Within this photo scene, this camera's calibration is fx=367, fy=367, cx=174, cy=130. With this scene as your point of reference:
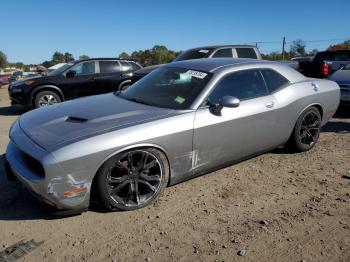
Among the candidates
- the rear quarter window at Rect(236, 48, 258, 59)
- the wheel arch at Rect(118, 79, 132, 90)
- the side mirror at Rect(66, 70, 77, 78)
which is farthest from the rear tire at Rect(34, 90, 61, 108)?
the rear quarter window at Rect(236, 48, 258, 59)

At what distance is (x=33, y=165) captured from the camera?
348 centimetres

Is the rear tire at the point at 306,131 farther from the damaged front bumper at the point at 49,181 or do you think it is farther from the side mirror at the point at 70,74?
the side mirror at the point at 70,74

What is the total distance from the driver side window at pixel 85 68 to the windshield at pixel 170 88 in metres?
5.94

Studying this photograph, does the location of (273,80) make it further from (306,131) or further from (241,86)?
(306,131)

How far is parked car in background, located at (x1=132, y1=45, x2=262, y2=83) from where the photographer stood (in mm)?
9892

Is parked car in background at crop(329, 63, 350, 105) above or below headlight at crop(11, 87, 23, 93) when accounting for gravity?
above

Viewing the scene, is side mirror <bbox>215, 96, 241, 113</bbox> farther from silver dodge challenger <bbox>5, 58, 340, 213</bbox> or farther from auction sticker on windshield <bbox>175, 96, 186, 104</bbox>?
auction sticker on windshield <bbox>175, 96, 186, 104</bbox>

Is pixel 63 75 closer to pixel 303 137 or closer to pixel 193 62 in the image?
pixel 193 62

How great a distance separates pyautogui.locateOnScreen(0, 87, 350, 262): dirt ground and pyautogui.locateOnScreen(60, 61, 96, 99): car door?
5.80 meters

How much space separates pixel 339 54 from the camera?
13.3 meters

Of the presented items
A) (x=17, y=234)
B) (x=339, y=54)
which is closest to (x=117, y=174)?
(x=17, y=234)

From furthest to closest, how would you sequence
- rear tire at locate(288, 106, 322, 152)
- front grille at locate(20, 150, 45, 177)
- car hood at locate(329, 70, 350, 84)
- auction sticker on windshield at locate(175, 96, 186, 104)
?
car hood at locate(329, 70, 350, 84) → rear tire at locate(288, 106, 322, 152) → auction sticker on windshield at locate(175, 96, 186, 104) → front grille at locate(20, 150, 45, 177)

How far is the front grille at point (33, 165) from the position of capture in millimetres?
3310

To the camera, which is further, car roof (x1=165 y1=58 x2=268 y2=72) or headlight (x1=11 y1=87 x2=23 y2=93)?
headlight (x1=11 y1=87 x2=23 y2=93)
